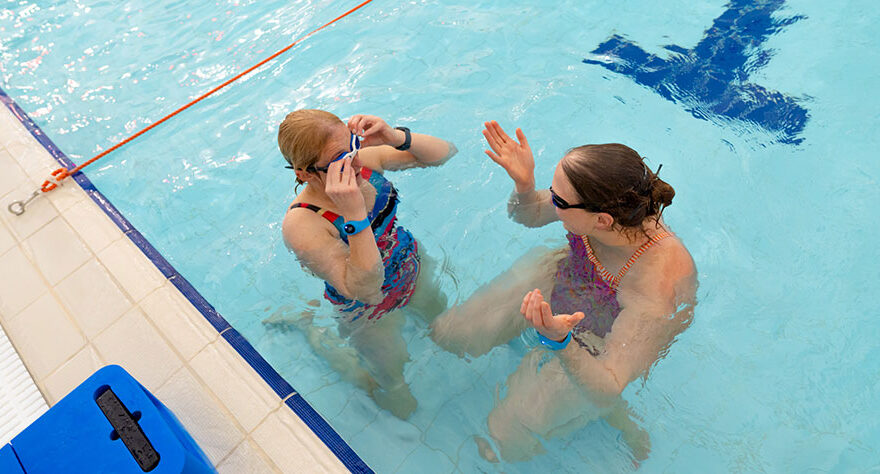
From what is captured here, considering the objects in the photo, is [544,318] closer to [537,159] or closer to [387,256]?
Answer: [387,256]

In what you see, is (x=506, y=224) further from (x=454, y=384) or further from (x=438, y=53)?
(x=438, y=53)

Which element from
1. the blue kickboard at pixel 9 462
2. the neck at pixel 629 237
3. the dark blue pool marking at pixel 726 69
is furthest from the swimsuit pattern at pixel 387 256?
the dark blue pool marking at pixel 726 69

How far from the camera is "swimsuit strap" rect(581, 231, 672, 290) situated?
7.44ft

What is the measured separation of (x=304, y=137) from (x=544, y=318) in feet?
4.28

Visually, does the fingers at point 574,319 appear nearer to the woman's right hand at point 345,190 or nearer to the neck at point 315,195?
the woman's right hand at point 345,190

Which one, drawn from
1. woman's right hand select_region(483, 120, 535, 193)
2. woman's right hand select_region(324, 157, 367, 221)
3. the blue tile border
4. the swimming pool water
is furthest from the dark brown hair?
the blue tile border

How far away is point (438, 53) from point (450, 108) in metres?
0.86

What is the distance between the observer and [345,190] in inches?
85.4

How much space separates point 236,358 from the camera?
129 inches

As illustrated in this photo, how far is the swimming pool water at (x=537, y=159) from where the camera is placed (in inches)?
125

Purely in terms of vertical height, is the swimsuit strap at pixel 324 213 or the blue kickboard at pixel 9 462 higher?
the swimsuit strap at pixel 324 213

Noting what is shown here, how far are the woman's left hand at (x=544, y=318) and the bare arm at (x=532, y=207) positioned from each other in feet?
2.64

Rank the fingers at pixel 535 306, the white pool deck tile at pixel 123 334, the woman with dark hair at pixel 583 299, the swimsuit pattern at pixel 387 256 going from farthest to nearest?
1. the white pool deck tile at pixel 123 334
2. the swimsuit pattern at pixel 387 256
3. the woman with dark hair at pixel 583 299
4. the fingers at pixel 535 306

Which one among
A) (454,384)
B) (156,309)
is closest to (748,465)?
(454,384)
